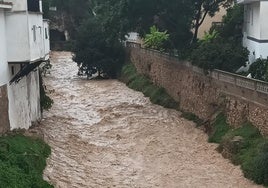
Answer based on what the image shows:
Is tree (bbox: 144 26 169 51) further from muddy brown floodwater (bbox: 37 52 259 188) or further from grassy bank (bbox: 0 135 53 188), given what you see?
grassy bank (bbox: 0 135 53 188)

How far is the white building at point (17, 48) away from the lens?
75.3 ft

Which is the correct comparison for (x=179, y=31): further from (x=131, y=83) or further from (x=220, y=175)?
(x=220, y=175)

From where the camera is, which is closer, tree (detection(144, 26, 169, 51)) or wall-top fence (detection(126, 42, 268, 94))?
wall-top fence (detection(126, 42, 268, 94))

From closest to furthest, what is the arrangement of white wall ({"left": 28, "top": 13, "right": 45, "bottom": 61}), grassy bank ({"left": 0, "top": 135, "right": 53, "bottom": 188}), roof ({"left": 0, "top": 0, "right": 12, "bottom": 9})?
grassy bank ({"left": 0, "top": 135, "right": 53, "bottom": 188}) < roof ({"left": 0, "top": 0, "right": 12, "bottom": 9}) < white wall ({"left": 28, "top": 13, "right": 45, "bottom": 61})

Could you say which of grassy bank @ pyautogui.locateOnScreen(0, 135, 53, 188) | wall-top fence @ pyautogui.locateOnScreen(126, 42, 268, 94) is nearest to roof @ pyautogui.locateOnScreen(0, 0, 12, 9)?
grassy bank @ pyautogui.locateOnScreen(0, 135, 53, 188)

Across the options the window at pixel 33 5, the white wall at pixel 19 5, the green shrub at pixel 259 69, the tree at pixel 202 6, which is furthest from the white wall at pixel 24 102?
the tree at pixel 202 6

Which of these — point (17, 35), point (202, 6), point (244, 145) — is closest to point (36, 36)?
point (17, 35)

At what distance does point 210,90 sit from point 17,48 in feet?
39.2

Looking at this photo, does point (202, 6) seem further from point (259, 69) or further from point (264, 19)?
point (259, 69)

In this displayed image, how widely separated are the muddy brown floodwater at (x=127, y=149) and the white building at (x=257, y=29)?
6.04m

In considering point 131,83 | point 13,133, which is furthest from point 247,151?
point 131,83

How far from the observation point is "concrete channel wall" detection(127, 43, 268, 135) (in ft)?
76.8

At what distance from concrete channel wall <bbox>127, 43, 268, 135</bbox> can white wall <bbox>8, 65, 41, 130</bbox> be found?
32.0ft

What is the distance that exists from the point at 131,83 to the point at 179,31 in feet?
37.9
